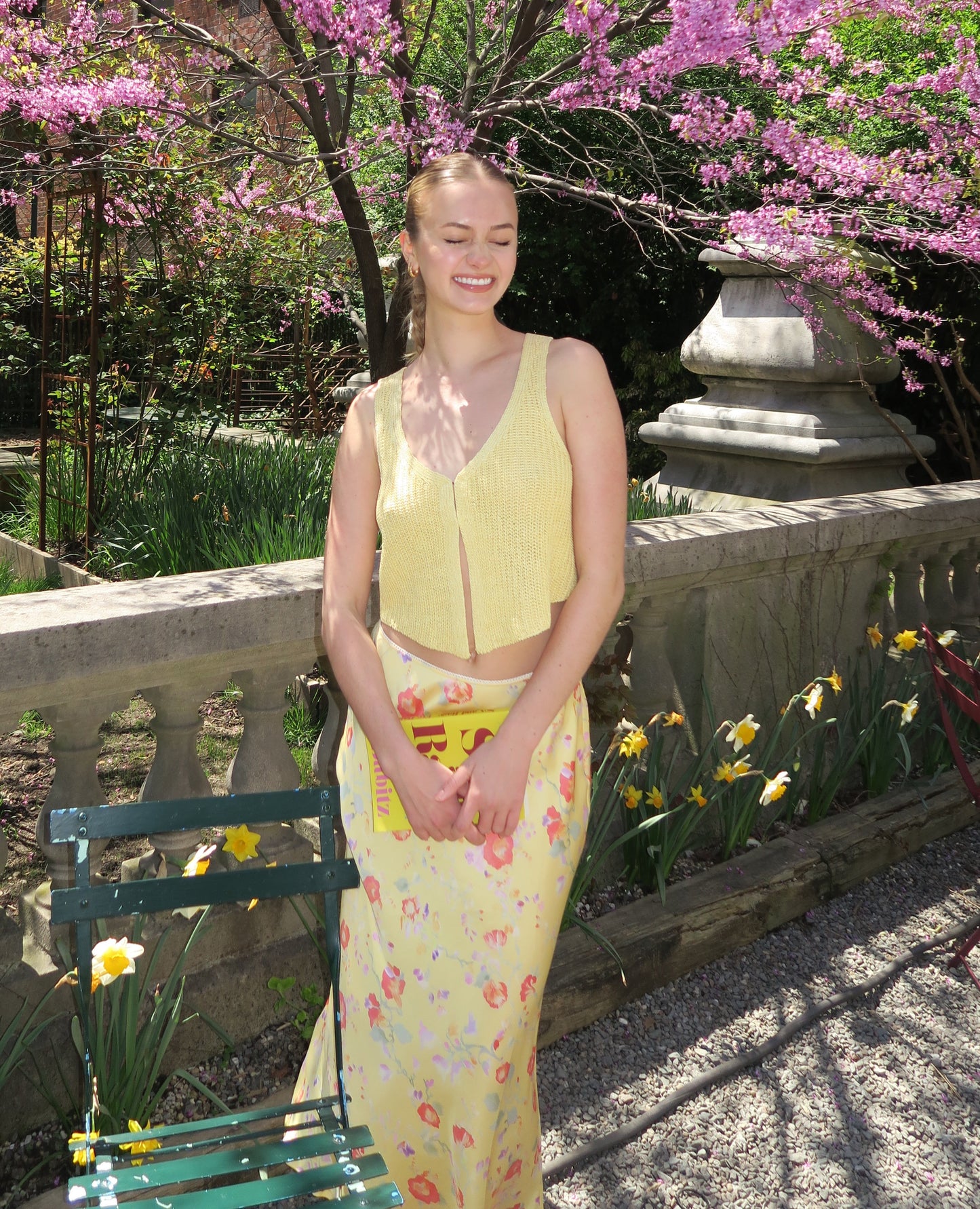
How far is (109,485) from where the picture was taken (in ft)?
19.4

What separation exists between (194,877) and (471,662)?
576 mm

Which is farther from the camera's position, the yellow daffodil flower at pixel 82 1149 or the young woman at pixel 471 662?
the young woman at pixel 471 662

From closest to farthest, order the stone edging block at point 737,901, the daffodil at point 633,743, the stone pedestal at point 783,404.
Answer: the stone edging block at point 737,901, the daffodil at point 633,743, the stone pedestal at point 783,404

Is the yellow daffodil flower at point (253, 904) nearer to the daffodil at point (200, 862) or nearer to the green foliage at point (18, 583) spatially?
the daffodil at point (200, 862)

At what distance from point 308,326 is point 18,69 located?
4813 millimetres

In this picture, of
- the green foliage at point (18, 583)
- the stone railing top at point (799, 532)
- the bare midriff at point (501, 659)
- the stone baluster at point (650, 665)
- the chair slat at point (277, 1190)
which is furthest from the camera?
the green foliage at point (18, 583)

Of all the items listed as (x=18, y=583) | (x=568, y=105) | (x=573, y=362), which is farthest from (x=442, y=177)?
(x=18, y=583)

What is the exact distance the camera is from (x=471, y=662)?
1.97m

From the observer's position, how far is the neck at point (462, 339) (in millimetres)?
2010

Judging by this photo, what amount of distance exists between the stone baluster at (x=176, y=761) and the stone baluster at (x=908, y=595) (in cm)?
261

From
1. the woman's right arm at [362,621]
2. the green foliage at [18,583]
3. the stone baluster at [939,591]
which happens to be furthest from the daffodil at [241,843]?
the green foliage at [18,583]

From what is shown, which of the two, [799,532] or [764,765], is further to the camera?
[799,532]

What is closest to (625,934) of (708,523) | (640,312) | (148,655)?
(708,523)

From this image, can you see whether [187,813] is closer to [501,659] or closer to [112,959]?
[112,959]
